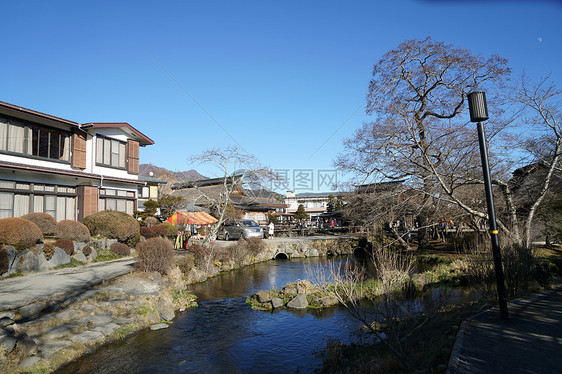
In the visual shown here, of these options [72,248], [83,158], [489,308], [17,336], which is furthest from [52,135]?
[489,308]

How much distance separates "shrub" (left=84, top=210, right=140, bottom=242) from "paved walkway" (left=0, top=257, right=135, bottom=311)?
3.44m

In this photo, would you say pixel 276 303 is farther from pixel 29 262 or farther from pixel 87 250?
pixel 29 262

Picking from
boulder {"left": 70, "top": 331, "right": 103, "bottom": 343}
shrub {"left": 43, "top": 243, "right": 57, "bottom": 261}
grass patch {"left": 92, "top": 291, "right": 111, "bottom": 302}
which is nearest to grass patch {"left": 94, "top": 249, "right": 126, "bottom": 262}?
shrub {"left": 43, "top": 243, "right": 57, "bottom": 261}

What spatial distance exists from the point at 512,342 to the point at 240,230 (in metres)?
23.7

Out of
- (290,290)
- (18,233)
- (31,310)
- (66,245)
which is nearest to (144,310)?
(31,310)

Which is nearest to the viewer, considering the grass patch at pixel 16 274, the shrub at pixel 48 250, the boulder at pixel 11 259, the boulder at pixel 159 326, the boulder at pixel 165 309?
the boulder at pixel 159 326

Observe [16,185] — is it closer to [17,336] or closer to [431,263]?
[17,336]

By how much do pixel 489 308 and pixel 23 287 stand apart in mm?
12445

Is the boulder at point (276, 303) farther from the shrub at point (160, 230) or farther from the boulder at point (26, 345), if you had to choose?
the shrub at point (160, 230)

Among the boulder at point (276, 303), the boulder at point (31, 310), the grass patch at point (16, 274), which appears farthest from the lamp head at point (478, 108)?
the grass patch at point (16, 274)

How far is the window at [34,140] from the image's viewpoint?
53.4 feet

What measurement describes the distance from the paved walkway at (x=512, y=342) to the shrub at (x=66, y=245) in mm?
14744

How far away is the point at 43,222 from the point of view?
15.2m

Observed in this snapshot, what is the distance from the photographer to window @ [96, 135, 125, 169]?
20.9 metres
